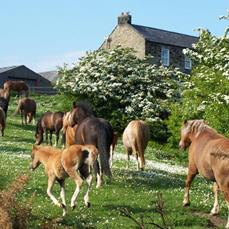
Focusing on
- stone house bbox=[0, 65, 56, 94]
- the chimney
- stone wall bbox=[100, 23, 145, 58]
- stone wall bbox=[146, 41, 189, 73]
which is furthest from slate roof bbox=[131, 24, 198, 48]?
stone house bbox=[0, 65, 56, 94]

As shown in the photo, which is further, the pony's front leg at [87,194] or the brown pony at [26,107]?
the brown pony at [26,107]

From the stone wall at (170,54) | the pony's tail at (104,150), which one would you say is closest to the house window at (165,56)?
the stone wall at (170,54)

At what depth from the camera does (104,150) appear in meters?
15.0

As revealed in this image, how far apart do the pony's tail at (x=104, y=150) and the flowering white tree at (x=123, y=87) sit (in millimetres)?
23256

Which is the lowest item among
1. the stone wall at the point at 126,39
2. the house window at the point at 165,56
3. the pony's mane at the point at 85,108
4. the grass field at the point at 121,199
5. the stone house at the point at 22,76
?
the grass field at the point at 121,199

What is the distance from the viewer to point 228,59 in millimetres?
26219

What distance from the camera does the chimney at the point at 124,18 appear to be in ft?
207

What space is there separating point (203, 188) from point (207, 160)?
6.23 meters

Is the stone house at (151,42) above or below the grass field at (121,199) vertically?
above

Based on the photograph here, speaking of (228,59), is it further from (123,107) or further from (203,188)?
(123,107)

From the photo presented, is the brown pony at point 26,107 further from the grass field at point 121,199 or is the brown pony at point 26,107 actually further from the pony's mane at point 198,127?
the pony's mane at point 198,127

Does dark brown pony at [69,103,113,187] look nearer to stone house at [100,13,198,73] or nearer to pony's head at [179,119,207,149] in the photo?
pony's head at [179,119,207,149]

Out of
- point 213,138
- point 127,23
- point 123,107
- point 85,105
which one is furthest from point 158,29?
point 213,138

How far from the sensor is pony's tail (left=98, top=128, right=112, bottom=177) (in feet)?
47.1
